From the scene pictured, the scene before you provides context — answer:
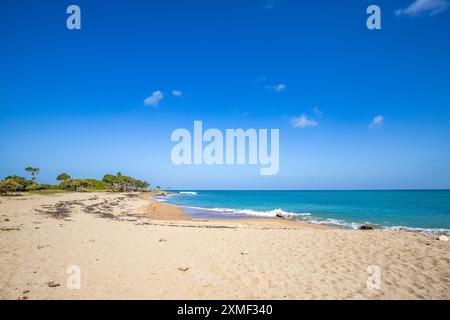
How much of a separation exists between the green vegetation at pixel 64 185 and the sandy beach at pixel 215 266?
4061cm

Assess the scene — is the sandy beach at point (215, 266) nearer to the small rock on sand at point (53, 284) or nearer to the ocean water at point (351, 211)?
the small rock on sand at point (53, 284)

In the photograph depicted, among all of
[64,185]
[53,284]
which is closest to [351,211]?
[53,284]

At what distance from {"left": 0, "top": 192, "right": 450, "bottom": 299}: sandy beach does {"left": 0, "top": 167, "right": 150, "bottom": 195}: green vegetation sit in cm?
4061

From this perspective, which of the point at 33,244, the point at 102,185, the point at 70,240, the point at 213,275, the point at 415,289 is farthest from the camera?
the point at 102,185

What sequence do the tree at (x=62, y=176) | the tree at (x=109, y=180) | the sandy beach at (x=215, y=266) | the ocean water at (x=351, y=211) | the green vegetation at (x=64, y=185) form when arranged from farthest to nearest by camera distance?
1. the tree at (x=109, y=180)
2. the tree at (x=62, y=176)
3. the green vegetation at (x=64, y=185)
4. the ocean water at (x=351, y=211)
5. the sandy beach at (x=215, y=266)

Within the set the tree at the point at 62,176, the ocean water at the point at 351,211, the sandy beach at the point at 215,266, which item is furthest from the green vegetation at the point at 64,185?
the sandy beach at the point at 215,266

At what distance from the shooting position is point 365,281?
698cm

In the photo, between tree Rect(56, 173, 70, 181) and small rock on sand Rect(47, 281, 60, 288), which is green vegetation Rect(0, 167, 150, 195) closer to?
tree Rect(56, 173, 70, 181)

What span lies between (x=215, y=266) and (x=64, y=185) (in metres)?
74.1

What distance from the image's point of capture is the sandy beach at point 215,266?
6250 mm
